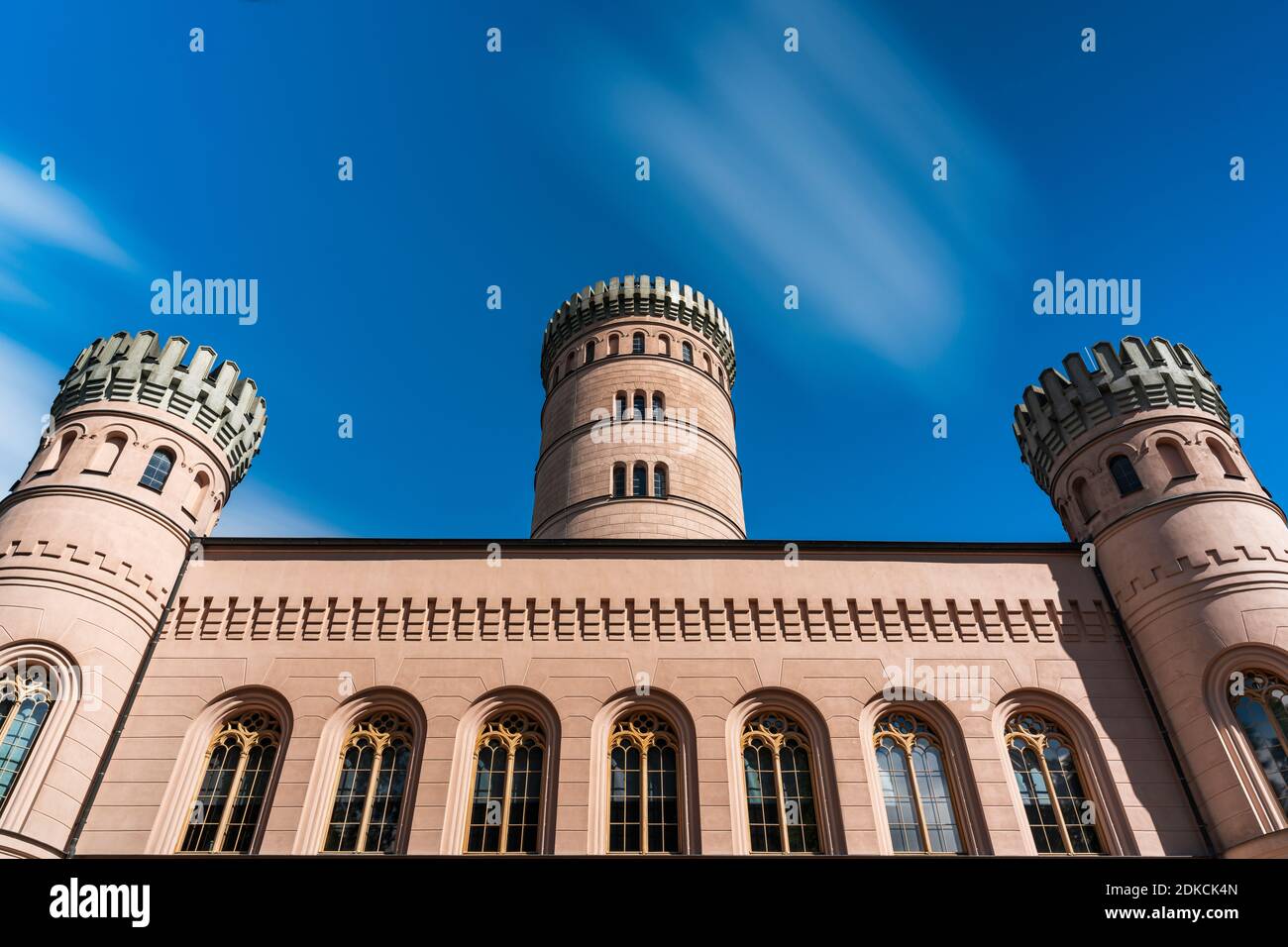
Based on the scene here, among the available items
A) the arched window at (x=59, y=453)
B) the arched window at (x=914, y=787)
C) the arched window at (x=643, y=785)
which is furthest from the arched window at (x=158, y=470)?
the arched window at (x=914, y=787)

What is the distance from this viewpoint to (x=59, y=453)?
20328 millimetres

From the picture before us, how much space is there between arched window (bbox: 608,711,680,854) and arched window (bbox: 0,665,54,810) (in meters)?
11.4

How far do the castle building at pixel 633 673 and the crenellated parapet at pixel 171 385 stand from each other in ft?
0.34

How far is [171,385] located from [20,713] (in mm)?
8814

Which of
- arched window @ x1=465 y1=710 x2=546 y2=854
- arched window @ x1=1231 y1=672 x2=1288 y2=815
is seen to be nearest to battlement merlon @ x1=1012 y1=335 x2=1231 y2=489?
arched window @ x1=1231 y1=672 x2=1288 y2=815

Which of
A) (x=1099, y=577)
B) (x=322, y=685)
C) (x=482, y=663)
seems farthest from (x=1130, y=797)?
(x=322, y=685)

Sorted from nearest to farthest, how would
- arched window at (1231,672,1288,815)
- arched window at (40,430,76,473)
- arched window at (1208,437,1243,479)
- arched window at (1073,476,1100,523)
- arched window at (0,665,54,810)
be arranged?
arched window at (0,665,54,810), arched window at (1231,672,1288,815), arched window at (40,430,76,473), arched window at (1208,437,1243,479), arched window at (1073,476,1100,523)

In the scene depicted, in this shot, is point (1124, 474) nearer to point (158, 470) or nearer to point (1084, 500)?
point (1084, 500)

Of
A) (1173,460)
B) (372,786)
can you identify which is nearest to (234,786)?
(372,786)

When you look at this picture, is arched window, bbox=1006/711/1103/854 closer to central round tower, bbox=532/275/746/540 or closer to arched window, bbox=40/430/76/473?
central round tower, bbox=532/275/746/540

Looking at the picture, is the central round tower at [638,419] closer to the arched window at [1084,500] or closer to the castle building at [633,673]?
the castle building at [633,673]

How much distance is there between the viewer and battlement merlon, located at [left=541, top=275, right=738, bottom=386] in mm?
38219

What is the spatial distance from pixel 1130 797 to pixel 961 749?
3.24 m
